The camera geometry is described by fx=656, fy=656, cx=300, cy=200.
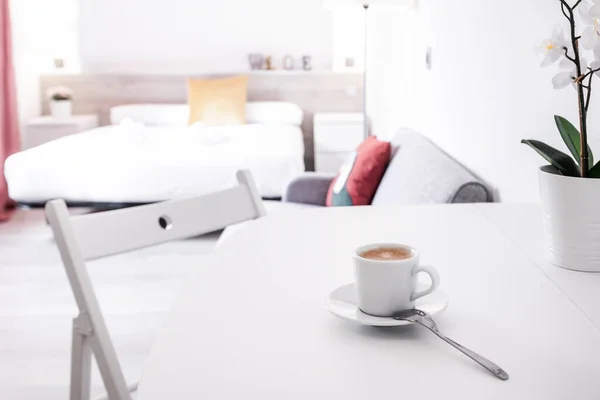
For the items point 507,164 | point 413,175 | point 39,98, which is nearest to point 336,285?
point 507,164

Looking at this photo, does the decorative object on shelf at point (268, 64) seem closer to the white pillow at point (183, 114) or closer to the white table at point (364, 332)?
the white pillow at point (183, 114)

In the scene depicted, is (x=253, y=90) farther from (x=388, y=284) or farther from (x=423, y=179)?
(x=388, y=284)

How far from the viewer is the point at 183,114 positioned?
16.9 feet

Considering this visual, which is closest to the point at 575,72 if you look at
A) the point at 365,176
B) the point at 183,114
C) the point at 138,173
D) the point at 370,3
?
the point at 365,176

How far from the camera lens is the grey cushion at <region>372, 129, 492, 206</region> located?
1814mm

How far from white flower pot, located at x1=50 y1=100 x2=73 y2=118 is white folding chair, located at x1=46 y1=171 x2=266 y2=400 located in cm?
418

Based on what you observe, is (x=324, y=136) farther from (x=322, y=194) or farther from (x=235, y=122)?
(x=322, y=194)

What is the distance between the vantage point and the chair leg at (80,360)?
97 centimetres

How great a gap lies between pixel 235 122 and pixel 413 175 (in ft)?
9.88

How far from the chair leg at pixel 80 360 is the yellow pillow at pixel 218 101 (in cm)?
403

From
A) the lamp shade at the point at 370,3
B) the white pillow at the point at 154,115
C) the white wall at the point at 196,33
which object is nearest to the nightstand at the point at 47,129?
the white pillow at the point at 154,115

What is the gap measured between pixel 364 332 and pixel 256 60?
4878 millimetres

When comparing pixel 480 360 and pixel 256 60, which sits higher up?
pixel 256 60

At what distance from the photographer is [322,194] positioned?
3.15 meters
